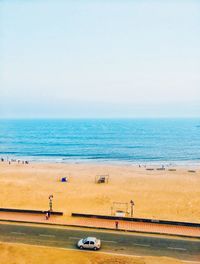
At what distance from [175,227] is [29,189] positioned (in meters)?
23.1

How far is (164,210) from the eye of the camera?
1389 inches

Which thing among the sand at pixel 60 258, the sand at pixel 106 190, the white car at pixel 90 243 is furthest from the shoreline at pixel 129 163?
the sand at pixel 60 258

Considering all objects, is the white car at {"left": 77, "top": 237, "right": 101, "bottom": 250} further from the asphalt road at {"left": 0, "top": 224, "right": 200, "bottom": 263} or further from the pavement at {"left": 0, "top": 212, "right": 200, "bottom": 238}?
the pavement at {"left": 0, "top": 212, "right": 200, "bottom": 238}

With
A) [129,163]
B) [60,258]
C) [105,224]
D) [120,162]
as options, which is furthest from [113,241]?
[120,162]

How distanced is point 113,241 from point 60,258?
4865mm

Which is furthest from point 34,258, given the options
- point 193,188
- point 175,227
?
point 193,188

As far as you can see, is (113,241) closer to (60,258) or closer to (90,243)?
(90,243)

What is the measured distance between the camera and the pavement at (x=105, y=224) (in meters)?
27.7

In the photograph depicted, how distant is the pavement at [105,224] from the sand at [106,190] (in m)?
2.57

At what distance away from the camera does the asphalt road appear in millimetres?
23906

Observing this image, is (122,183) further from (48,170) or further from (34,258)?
(34,258)

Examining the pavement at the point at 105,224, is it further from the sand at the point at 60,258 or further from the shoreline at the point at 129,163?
the shoreline at the point at 129,163

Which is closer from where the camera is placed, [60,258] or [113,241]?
[60,258]

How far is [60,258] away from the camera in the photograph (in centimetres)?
2288
